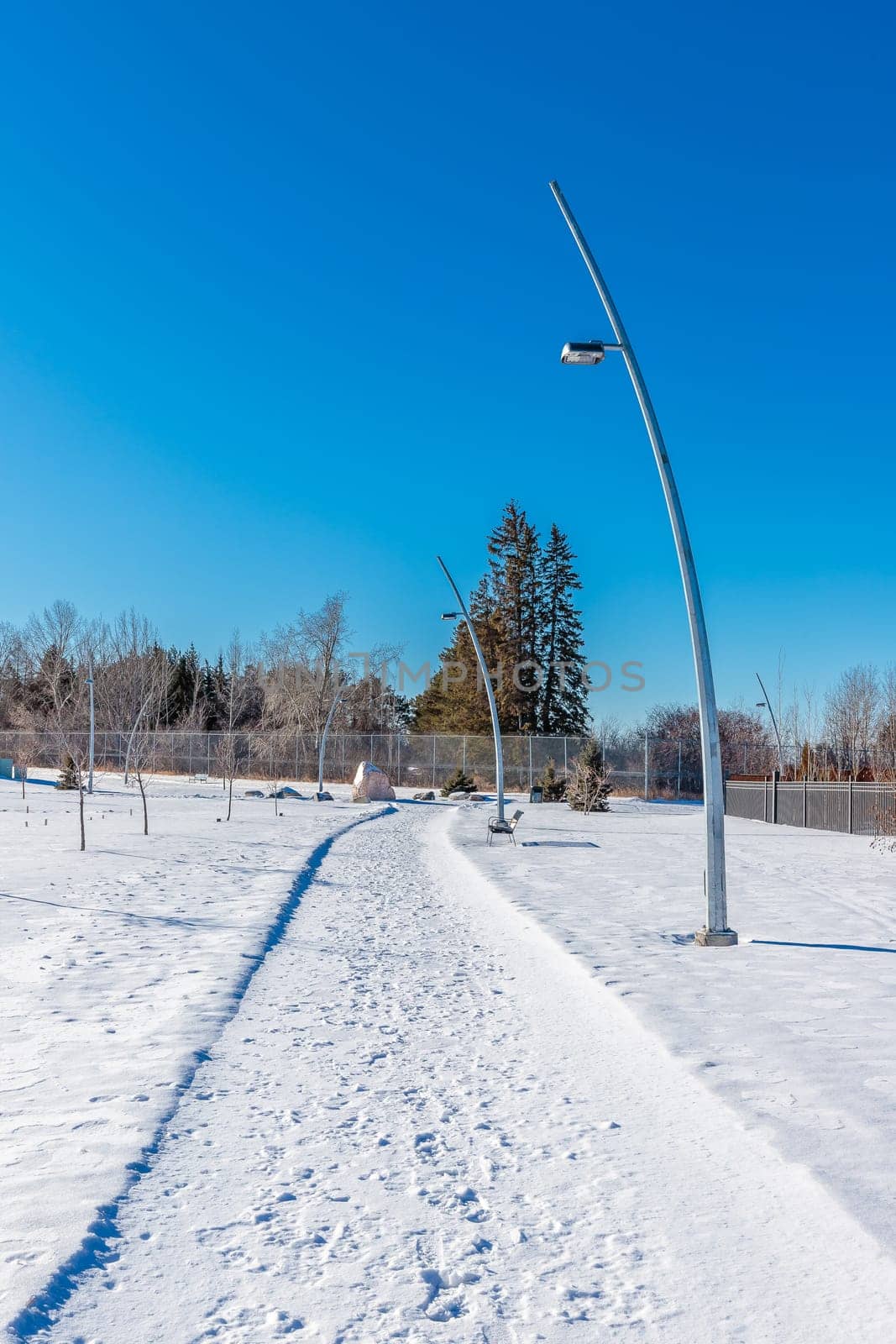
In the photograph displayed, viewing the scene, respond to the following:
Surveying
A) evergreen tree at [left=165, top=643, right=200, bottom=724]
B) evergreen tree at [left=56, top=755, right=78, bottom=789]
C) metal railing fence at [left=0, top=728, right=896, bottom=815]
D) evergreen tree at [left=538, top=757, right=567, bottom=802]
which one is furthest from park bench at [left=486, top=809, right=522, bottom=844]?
evergreen tree at [left=165, top=643, right=200, bottom=724]

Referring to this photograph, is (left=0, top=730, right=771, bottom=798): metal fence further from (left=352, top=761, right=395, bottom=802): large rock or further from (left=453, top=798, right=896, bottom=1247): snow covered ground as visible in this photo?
(left=453, top=798, right=896, bottom=1247): snow covered ground

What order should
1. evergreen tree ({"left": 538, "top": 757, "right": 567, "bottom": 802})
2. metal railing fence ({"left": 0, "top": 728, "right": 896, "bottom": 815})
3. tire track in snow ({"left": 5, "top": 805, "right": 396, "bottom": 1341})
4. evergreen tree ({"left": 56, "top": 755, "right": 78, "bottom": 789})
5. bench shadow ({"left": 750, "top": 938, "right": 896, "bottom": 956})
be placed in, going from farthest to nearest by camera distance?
metal railing fence ({"left": 0, "top": 728, "right": 896, "bottom": 815}) < evergreen tree ({"left": 538, "top": 757, "right": 567, "bottom": 802}) < evergreen tree ({"left": 56, "top": 755, "right": 78, "bottom": 789}) < bench shadow ({"left": 750, "top": 938, "right": 896, "bottom": 956}) < tire track in snow ({"left": 5, "top": 805, "right": 396, "bottom": 1341})

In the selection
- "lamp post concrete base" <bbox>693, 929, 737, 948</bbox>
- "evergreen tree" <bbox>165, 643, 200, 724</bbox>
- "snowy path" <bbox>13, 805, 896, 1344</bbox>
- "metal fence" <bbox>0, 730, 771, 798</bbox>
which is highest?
"evergreen tree" <bbox>165, 643, 200, 724</bbox>

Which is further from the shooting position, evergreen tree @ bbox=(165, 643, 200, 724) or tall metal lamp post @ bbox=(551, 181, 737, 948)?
evergreen tree @ bbox=(165, 643, 200, 724)

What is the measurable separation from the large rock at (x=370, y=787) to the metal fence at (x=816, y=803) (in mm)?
13025

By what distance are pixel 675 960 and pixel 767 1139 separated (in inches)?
156

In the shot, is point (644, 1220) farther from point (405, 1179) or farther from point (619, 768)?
point (619, 768)

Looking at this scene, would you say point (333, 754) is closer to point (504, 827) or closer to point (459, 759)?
point (459, 759)

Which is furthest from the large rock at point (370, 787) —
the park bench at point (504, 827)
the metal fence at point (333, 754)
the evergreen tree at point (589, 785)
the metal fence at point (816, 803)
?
the park bench at point (504, 827)

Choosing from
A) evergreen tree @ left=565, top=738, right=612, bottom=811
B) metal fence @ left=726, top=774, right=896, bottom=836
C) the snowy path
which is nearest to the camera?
the snowy path

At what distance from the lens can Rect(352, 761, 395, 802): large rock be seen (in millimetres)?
38938

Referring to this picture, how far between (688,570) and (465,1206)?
6897 millimetres

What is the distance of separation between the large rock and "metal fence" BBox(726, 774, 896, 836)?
13.0m

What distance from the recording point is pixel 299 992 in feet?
24.1
